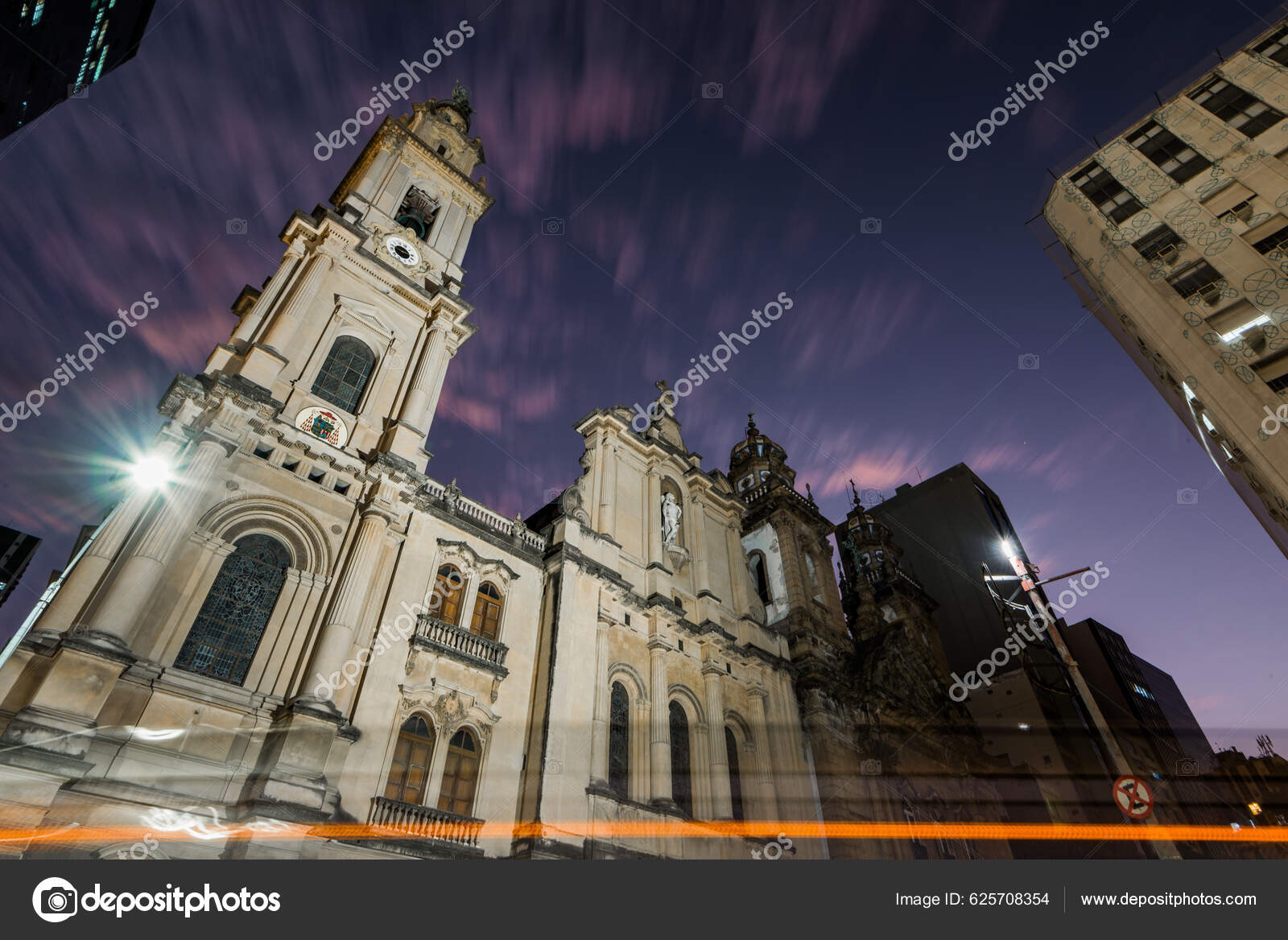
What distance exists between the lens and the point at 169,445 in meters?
15.9

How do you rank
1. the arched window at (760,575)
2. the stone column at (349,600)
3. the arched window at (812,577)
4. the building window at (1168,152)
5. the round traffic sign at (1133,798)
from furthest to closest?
the arched window at (812,577), the arched window at (760,575), the building window at (1168,152), the stone column at (349,600), the round traffic sign at (1133,798)

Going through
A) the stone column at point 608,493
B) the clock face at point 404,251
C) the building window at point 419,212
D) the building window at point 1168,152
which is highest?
the building window at point 1168,152

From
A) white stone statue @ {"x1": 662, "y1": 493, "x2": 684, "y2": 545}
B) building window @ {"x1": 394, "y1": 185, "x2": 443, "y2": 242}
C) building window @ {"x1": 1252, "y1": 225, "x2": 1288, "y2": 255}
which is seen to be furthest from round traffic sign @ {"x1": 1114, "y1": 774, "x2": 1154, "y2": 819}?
building window @ {"x1": 394, "y1": 185, "x2": 443, "y2": 242}

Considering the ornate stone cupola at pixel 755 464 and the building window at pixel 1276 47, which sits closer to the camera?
the building window at pixel 1276 47

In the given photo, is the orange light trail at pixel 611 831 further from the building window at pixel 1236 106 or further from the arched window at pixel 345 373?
the building window at pixel 1236 106

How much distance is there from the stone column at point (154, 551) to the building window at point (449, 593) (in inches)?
260

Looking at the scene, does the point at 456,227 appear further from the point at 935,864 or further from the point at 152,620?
the point at 935,864

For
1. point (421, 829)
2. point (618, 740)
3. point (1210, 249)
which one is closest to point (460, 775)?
point (421, 829)

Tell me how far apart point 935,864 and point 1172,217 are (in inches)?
1449

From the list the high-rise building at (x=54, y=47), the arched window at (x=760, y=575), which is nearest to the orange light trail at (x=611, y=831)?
the arched window at (x=760, y=575)

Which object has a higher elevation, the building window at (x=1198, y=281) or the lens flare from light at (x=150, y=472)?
the building window at (x=1198, y=281)

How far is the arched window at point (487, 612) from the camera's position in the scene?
19.9 metres

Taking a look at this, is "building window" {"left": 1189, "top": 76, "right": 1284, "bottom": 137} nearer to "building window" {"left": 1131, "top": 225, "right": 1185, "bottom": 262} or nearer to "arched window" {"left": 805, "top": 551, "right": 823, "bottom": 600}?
"building window" {"left": 1131, "top": 225, "right": 1185, "bottom": 262}

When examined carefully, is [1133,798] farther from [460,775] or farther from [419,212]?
[419,212]
